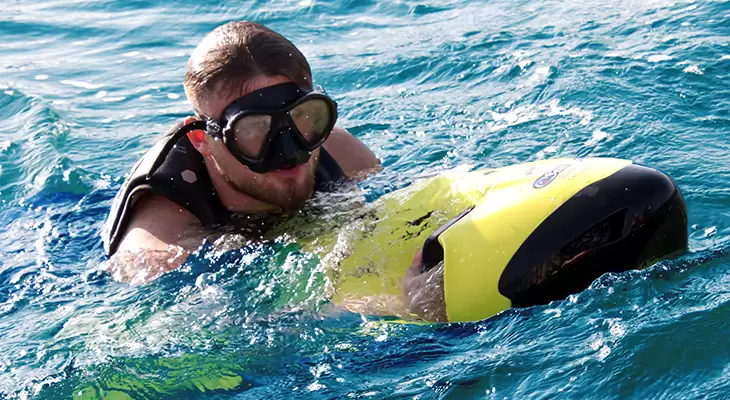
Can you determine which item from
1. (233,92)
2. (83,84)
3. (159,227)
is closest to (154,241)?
(159,227)

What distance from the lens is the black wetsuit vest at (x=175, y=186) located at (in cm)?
416

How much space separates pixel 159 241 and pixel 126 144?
279 cm

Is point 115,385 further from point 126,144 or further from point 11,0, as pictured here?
point 11,0

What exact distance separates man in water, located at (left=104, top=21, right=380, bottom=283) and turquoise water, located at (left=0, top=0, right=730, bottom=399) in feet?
0.76

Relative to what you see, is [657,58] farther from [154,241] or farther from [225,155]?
[154,241]

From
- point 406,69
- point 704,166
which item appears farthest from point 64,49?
point 704,166

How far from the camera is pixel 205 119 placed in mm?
4023

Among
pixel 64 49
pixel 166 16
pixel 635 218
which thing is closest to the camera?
pixel 635 218

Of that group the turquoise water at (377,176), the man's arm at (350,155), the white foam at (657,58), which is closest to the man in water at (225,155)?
the turquoise water at (377,176)

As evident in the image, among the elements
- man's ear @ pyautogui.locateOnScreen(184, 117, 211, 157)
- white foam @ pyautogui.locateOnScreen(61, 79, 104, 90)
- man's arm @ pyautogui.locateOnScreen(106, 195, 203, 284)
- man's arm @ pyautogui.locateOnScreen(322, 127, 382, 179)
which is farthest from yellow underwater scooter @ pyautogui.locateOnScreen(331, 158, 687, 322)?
white foam @ pyautogui.locateOnScreen(61, 79, 104, 90)

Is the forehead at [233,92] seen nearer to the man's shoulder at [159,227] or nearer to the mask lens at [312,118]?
the mask lens at [312,118]

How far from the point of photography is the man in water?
3891 mm

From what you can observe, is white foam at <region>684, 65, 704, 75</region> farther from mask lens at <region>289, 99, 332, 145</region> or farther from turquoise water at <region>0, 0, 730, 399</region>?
mask lens at <region>289, 99, 332, 145</region>

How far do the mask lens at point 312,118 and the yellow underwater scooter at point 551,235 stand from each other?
0.85 meters
